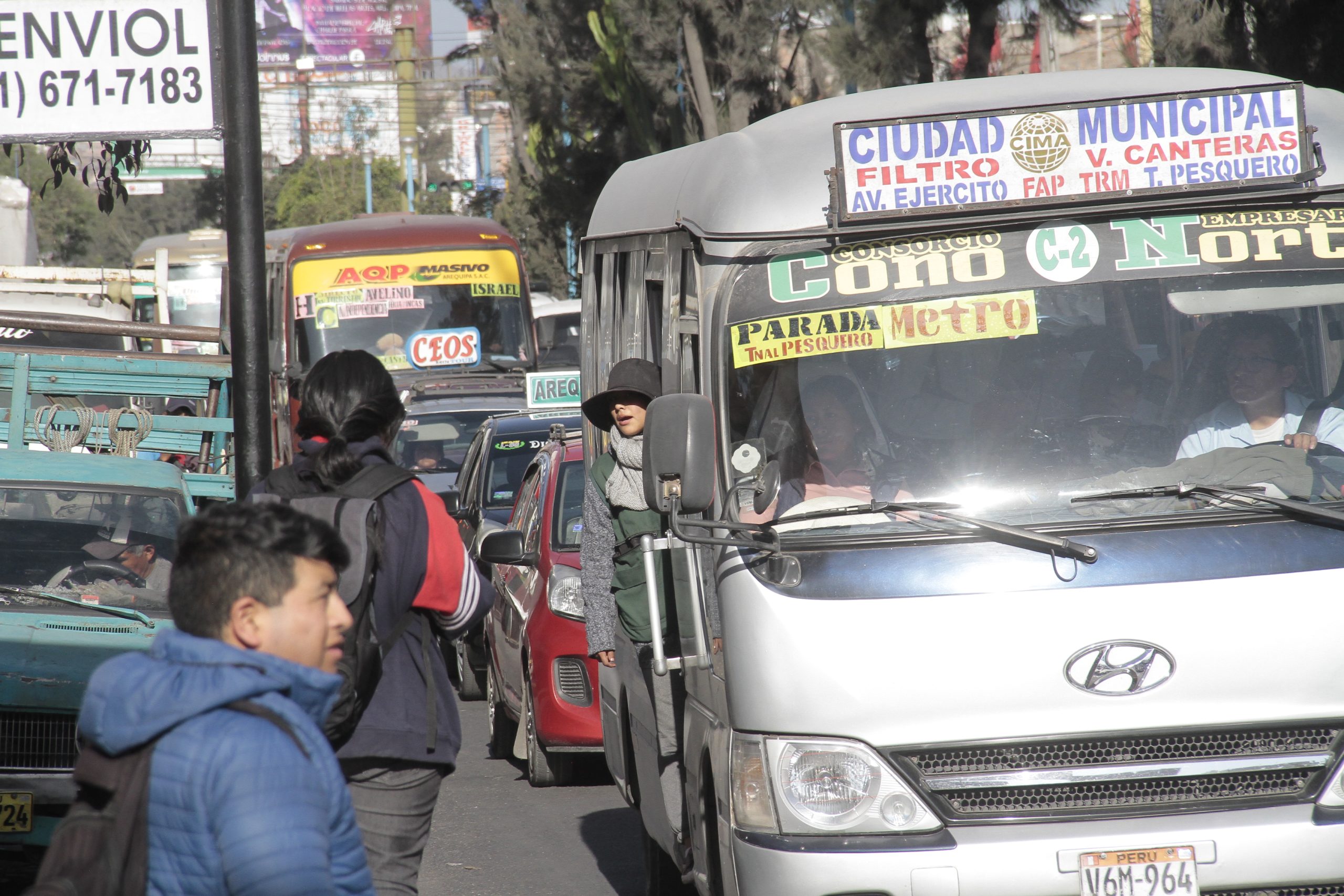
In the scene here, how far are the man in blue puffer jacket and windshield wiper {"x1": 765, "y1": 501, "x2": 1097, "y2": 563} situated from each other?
2002 millimetres

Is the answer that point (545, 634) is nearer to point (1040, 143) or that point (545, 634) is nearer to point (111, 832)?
point (1040, 143)

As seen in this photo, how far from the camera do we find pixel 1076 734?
3.97m

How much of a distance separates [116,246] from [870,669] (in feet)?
256

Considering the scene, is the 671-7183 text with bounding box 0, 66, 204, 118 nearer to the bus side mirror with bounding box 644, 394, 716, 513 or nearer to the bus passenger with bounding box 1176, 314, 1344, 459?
the bus side mirror with bounding box 644, 394, 716, 513

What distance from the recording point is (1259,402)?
14.5 ft

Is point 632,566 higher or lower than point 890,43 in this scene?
lower

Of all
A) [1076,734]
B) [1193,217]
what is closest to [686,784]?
[1076,734]

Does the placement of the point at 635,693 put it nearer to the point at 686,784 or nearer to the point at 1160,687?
the point at 686,784

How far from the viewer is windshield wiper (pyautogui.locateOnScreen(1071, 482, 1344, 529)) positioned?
163 inches

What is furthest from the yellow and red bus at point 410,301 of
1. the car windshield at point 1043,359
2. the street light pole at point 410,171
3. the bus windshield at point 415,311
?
→ the street light pole at point 410,171

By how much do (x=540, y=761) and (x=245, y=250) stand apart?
3.86 metres

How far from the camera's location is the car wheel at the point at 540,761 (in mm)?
8281

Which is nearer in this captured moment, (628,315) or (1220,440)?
(1220,440)

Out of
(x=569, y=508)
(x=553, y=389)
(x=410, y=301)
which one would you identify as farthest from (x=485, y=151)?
(x=569, y=508)
